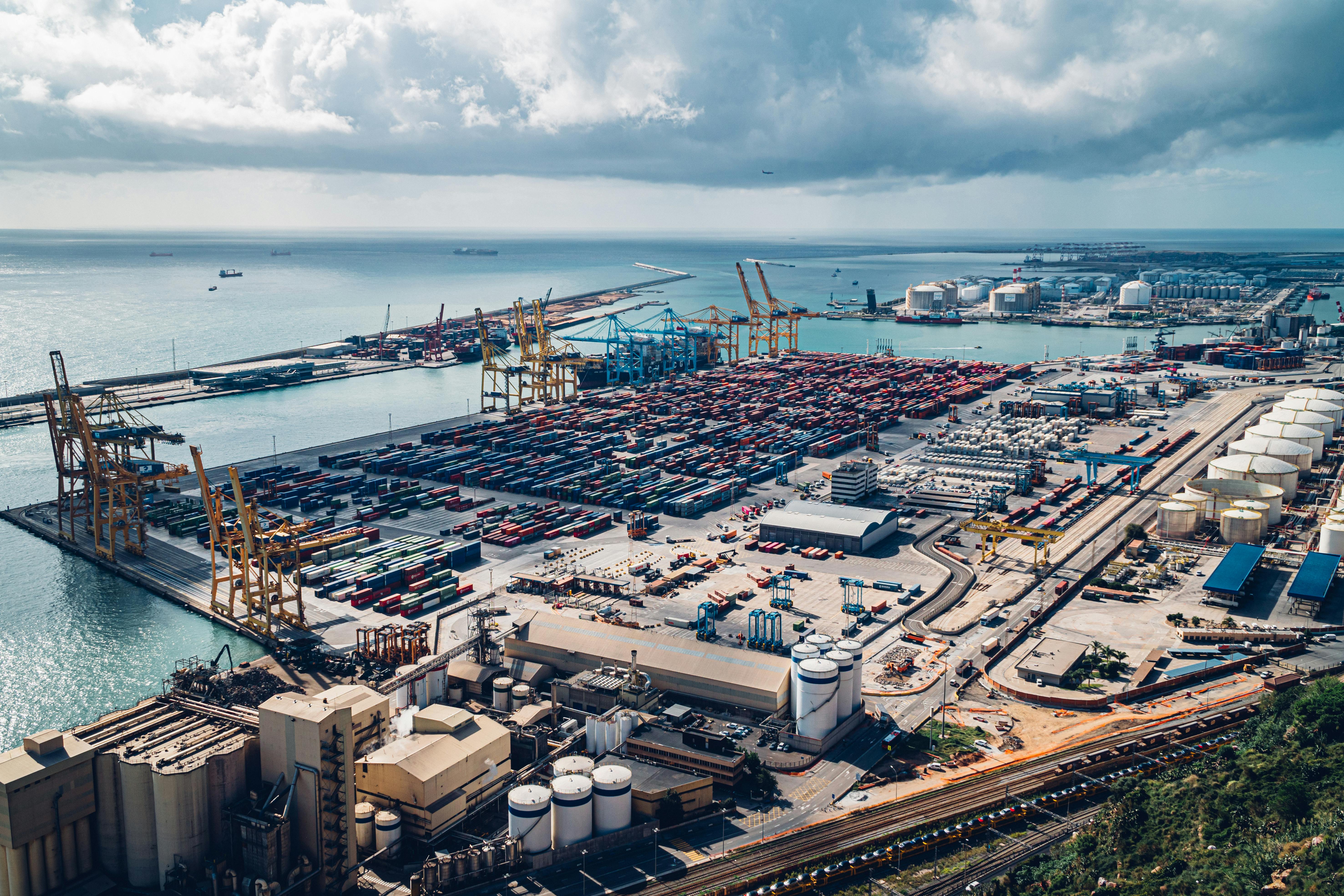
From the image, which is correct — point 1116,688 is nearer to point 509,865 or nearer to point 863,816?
point 863,816

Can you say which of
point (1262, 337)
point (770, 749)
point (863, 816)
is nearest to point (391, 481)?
point (770, 749)

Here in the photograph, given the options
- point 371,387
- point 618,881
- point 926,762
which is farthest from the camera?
point 371,387

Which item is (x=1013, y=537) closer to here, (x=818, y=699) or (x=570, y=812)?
(x=818, y=699)

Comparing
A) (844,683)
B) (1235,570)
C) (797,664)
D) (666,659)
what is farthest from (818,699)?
(1235,570)

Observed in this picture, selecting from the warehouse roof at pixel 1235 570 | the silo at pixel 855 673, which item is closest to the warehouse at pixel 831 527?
the warehouse roof at pixel 1235 570

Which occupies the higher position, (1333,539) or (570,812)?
(1333,539)
